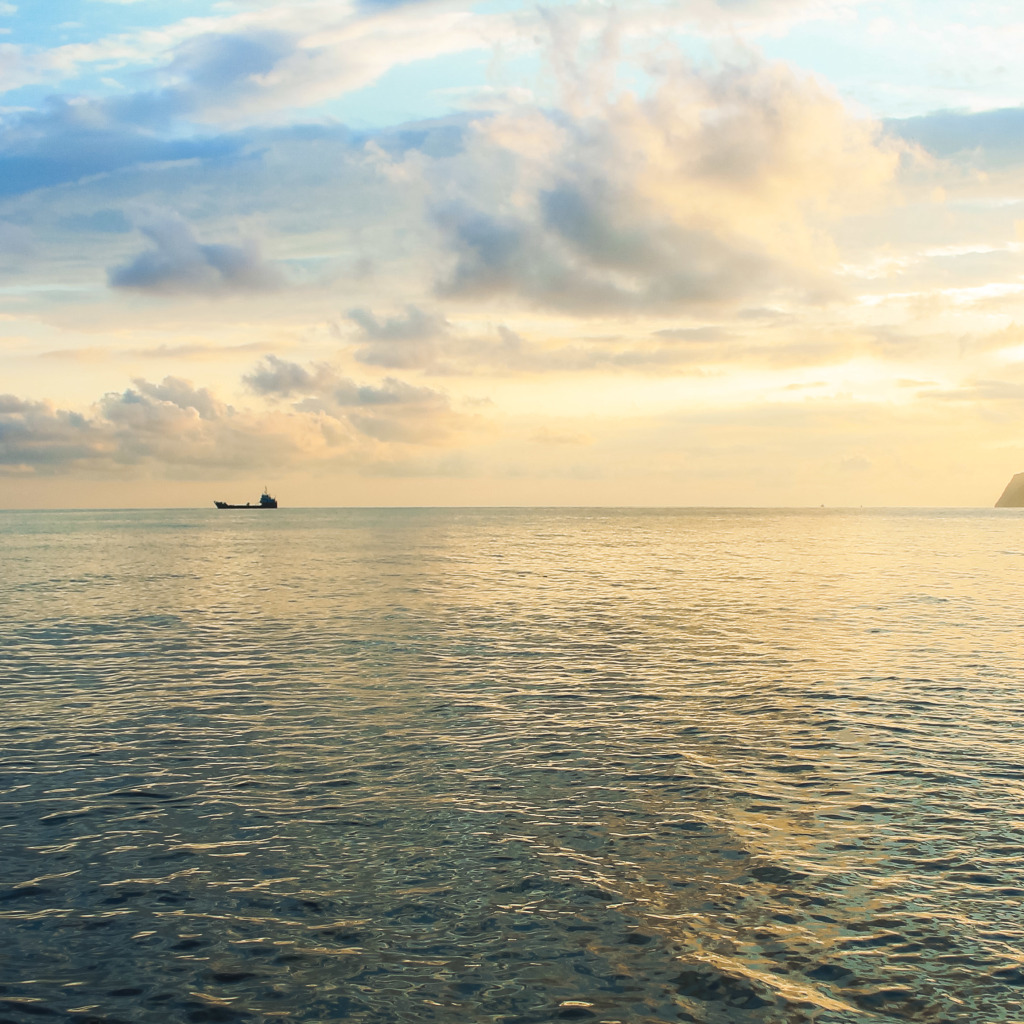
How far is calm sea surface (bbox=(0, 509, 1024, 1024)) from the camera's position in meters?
12.6

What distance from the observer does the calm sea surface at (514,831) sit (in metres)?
12.6

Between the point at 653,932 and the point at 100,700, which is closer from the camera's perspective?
the point at 653,932

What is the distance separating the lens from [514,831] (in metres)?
18.5

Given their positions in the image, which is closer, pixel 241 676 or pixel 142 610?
pixel 241 676

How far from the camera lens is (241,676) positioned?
37000 mm

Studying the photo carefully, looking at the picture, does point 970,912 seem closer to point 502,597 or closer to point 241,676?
point 241,676

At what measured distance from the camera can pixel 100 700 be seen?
32.2m

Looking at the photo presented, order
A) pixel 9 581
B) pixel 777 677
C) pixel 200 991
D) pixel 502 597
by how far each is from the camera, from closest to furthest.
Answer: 1. pixel 200 991
2. pixel 777 677
3. pixel 502 597
4. pixel 9 581

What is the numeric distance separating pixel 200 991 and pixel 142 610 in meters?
54.5

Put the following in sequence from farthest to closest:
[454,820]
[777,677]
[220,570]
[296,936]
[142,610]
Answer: [220,570], [142,610], [777,677], [454,820], [296,936]

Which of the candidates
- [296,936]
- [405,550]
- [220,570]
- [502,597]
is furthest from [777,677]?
[405,550]

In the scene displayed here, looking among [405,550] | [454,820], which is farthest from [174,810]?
[405,550]

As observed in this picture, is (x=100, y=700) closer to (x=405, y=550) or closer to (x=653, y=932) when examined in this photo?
(x=653, y=932)

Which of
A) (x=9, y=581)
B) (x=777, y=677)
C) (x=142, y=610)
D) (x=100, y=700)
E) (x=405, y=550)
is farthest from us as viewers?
(x=405, y=550)
